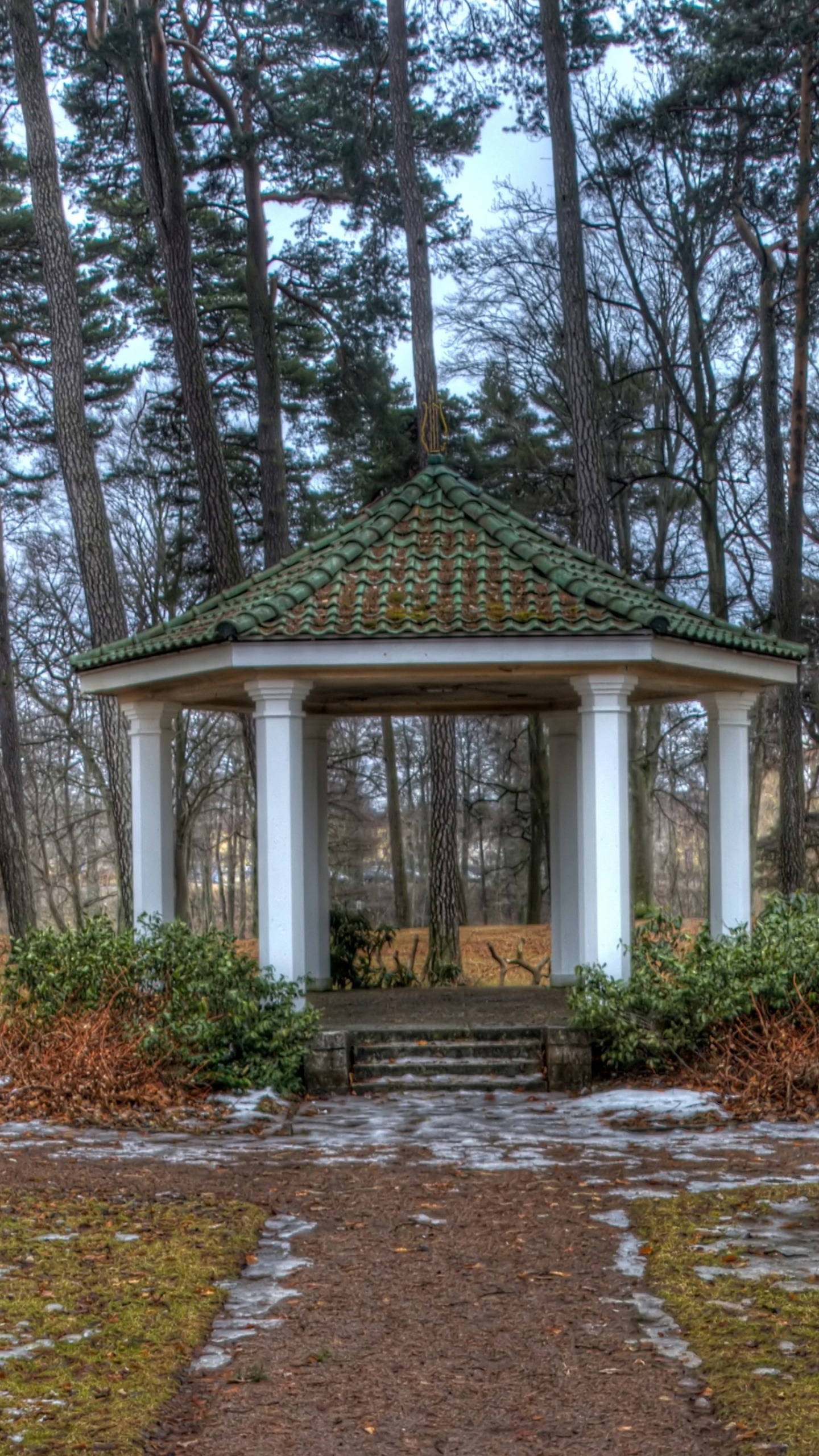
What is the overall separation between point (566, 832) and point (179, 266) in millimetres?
8235

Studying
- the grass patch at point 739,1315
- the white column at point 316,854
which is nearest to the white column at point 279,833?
the white column at point 316,854

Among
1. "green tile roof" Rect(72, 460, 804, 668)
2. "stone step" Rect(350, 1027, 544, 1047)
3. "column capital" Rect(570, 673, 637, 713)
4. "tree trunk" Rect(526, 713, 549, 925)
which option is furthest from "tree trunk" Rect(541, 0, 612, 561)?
"stone step" Rect(350, 1027, 544, 1047)

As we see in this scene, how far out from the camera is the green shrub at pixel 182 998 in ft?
32.5

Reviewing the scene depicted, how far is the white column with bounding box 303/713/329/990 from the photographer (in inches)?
569

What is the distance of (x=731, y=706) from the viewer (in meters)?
12.2

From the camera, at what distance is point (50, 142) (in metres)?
16.1

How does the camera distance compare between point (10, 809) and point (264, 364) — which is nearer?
point (264, 364)

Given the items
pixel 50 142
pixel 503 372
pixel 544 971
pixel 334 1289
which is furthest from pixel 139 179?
pixel 334 1289

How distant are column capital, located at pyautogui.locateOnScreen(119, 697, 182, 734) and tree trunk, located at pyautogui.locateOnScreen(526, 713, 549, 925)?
1321 cm

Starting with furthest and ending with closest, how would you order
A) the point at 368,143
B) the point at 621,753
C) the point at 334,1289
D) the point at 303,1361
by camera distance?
1. the point at 368,143
2. the point at 621,753
3. the point at 334,1289
4. the point at 303,1361

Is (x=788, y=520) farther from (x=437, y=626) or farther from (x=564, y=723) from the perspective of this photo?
(x=437, y=626)

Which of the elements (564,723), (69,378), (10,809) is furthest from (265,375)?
(564,723)

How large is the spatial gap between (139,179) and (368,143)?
3.25 metres

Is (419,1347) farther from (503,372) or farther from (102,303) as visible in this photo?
(503,372)
